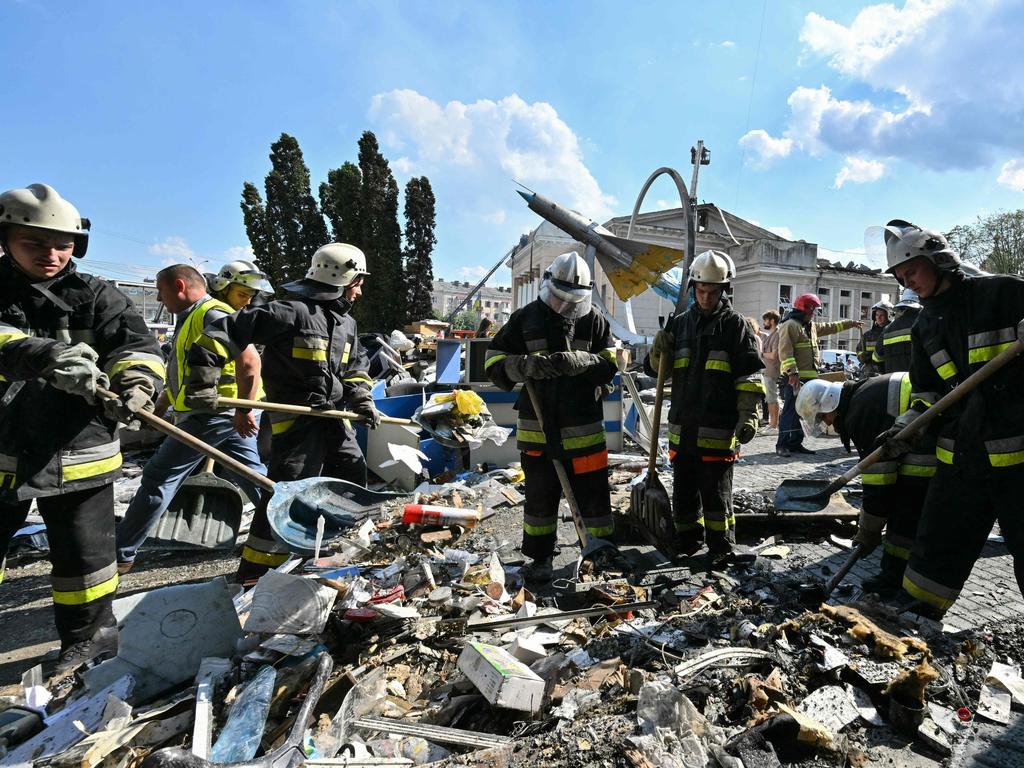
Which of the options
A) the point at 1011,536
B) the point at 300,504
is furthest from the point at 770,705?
the point at 300,504

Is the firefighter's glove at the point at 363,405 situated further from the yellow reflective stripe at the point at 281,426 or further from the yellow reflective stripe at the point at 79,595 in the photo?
the yellow reflective stripe at the point at 79,595

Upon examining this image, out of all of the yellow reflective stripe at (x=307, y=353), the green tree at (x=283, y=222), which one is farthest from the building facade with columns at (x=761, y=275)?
the yellow reflective stripe at (x=307, y=353)

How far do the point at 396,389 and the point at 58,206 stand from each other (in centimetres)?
460

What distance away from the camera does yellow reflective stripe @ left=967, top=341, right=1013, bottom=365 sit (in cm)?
233

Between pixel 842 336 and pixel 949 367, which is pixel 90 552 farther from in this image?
pixel 842 336

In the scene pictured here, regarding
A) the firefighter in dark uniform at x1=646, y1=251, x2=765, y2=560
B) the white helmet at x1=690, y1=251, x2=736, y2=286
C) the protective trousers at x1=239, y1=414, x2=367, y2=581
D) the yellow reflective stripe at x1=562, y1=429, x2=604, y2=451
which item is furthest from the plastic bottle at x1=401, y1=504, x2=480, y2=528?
the white helmet at x1=690, y1=251, x2=736, y2=286

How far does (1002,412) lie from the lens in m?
2.32

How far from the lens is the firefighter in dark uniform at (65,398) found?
7.20 feet

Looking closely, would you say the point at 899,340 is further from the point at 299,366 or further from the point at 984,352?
the point at 299,366

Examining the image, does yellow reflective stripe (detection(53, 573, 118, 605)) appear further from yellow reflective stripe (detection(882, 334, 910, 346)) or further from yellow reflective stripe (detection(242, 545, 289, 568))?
yellow reflective stripe (detection(882, 334, 910, 346))

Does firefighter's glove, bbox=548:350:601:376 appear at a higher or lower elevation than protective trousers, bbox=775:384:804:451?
higher

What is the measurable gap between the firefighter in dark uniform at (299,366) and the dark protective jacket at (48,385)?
631mm

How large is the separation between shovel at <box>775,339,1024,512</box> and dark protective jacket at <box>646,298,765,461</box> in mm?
637

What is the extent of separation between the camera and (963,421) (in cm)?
243
